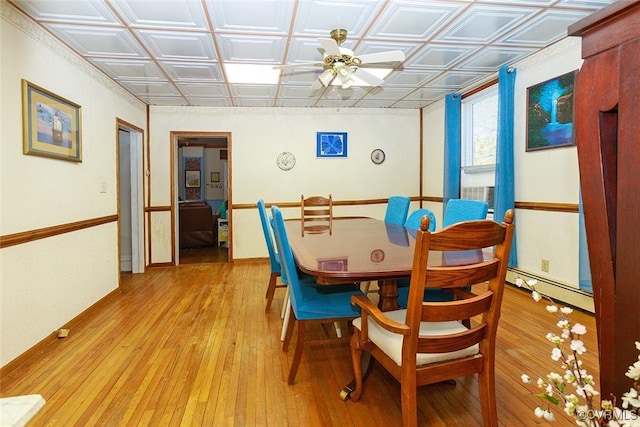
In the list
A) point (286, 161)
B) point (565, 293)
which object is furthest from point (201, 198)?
point (565, 293)

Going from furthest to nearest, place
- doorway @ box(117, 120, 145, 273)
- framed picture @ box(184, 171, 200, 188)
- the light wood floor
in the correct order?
framed picture @ box(184, 171, 200, 188) → doorway @ box(117, 120, 145, 273) → the light wood floor


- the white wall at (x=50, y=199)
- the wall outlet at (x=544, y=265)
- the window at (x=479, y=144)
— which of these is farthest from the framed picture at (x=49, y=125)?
the wall outlet at (x=544, y=265)

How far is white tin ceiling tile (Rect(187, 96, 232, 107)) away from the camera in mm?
4836

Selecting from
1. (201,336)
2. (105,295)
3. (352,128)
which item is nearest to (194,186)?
(352,128)

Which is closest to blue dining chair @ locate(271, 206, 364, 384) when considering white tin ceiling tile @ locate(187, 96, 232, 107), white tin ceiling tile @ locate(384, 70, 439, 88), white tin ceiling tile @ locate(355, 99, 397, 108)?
white tin ceiling tile @ locate(384, 70, 439, 88)

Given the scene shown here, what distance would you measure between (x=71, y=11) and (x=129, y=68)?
1.15 meters

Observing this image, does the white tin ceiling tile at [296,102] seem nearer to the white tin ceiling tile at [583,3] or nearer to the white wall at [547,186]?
the white wall at [547,186]

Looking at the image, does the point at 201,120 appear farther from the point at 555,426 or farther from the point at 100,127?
the point at 555,426

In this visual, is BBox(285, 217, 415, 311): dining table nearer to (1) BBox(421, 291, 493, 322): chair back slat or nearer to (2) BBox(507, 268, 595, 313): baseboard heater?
(1) BBox(421, 291, 493, 322): chair back slat

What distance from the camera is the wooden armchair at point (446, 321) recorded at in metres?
1.28

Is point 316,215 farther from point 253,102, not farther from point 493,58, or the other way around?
point 493,58

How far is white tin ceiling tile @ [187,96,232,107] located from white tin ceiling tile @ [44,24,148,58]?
5.12 ft

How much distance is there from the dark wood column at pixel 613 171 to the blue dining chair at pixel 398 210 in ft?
9.72

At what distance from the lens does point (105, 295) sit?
3598 millimetres
